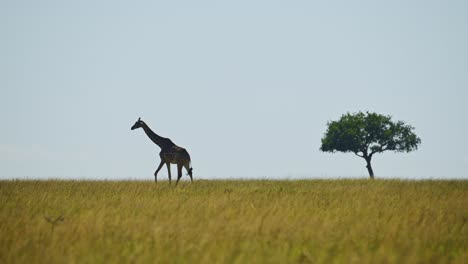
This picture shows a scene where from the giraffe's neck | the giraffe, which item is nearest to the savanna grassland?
the giraffe

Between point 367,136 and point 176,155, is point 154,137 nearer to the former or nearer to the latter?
point 176,155

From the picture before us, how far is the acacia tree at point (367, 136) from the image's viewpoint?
2141 inches

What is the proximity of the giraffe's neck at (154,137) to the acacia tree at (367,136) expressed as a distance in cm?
2979

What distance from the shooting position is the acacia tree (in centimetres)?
5438

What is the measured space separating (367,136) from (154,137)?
3175cm

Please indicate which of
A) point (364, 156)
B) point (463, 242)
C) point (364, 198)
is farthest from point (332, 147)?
point (463, 242)

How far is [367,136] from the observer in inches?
2157

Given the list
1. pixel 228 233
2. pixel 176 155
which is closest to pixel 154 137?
pixel 176 155

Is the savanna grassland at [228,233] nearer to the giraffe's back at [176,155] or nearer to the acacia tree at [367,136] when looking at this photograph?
the giraffe's back at [176,155]

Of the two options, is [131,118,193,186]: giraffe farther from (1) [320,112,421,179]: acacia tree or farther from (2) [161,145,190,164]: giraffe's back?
(1) [320,112,421,179]: acacia tree

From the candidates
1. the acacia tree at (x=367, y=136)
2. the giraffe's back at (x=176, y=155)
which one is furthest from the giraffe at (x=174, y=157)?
the acacia tree at (x=367, y=136)

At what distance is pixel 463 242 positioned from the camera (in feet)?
29.3

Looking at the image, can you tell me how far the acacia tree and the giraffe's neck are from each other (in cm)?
2979

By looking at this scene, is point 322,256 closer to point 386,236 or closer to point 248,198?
point 386,236
